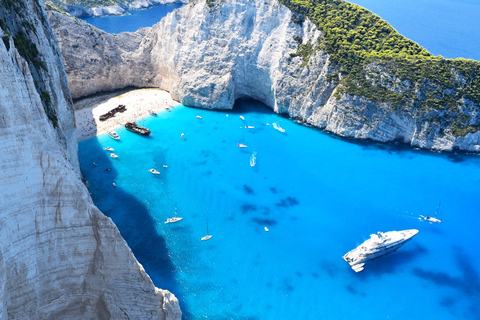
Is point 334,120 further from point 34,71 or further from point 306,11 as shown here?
point 34,71

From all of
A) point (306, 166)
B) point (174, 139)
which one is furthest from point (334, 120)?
point (174, 139)

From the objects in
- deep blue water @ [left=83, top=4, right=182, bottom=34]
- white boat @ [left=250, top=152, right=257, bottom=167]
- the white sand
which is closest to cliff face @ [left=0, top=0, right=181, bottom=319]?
white boat @ [left=250, top=152, right=257, bottom=167]

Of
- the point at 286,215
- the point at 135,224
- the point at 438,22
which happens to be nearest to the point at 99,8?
the point at 135,224

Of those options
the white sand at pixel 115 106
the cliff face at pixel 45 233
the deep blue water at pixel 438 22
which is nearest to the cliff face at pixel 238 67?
the white sand at pixel 115 106

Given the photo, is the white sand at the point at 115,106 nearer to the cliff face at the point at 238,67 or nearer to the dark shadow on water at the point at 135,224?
the cliff face at the point at 238,67

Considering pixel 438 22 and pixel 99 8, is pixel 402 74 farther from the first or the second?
pixel 99 8
